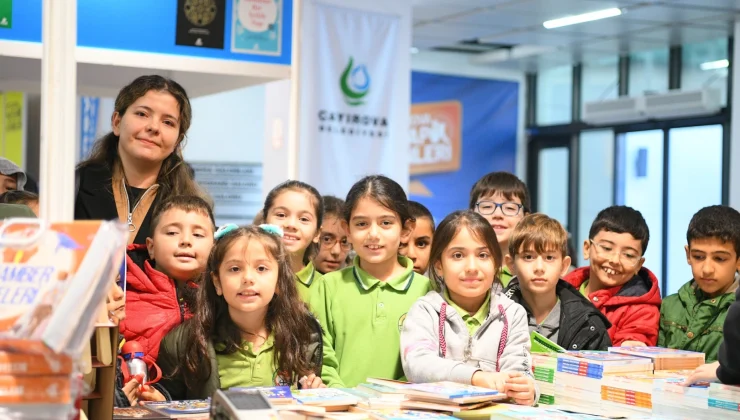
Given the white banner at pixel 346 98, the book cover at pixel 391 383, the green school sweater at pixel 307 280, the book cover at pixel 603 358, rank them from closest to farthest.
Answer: the book cover at pixel 391 383 → the book cover at pixel 603 358 → the green school sweater at pixel 307 280 → the white banner at pixel 346 98

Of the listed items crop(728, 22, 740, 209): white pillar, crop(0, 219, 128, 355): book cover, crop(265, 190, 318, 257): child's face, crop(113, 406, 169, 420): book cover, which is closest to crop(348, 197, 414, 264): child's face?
crop(265, 190, 318, 257): child's face

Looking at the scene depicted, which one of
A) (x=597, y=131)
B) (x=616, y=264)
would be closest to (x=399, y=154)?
(x=616, y=264)

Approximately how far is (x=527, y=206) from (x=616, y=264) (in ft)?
2.16

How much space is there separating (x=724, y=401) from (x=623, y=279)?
1.12 m

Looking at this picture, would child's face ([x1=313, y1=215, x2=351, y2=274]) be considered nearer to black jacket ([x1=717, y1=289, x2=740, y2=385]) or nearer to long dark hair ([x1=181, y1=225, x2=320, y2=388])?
long dark hair ([x1=181, y1=225, x2=320, y2=388])

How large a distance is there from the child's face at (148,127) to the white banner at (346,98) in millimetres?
3323

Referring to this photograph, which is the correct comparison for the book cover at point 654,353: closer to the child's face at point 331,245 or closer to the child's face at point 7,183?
the child's face at point 331,245

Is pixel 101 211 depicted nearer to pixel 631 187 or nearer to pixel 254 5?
pixel 254 5

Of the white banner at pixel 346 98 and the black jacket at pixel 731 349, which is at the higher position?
the white banner at pixel 346 98

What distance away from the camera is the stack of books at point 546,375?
→ 266 centimetres

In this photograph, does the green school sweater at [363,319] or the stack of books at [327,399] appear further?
the green school sweater at [363,319]

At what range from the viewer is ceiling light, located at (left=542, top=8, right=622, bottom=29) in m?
8.20

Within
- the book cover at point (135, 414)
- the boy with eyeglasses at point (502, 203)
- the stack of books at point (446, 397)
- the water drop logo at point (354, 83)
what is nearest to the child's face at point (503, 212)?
the boy with eyeglasses at point (502, 203)

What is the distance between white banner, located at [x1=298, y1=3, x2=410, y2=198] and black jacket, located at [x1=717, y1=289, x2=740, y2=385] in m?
4.23
